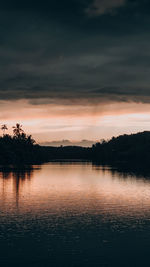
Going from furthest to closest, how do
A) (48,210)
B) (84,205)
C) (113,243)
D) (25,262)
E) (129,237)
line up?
(84,205) → (48,210) → (129,237) → (113,243) → (25,262)

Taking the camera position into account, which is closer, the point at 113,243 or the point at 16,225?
the point at 113,243

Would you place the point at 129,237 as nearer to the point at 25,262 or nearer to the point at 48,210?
the point at 25,262

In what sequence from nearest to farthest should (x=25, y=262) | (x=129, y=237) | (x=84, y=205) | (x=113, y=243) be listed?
(x=25, y=262), (x=113, y=243), (x=129, y=237), (x=84, y=205)

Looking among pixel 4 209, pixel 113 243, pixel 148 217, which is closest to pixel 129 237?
pixel 113 243

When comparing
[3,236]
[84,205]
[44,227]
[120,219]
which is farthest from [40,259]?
[84,205]

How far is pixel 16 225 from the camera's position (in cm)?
5484

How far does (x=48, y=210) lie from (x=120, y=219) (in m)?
15.8

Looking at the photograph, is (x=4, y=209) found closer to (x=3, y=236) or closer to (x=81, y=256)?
(x=3, y=236)

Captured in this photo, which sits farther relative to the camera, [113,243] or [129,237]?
[129,237]

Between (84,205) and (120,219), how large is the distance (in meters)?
17.6

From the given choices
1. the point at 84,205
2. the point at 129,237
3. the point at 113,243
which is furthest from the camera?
the point at 84,205

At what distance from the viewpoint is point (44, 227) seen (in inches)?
2124

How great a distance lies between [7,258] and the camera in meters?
39.5

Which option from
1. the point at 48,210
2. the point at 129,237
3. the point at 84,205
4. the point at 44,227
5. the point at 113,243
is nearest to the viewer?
the point at 113,243
